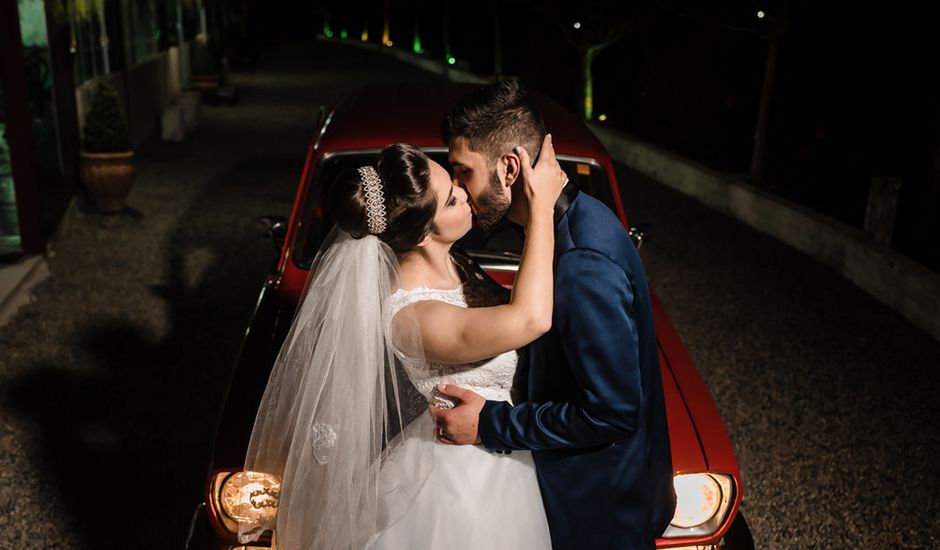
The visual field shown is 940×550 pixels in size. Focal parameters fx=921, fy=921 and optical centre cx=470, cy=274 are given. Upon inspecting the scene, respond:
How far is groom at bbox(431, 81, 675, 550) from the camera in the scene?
2.01m

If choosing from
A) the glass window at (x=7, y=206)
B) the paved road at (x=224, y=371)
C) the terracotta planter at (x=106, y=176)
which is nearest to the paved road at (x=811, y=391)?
the paved road at (x=224, y=371)

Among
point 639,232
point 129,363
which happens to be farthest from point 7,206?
point 639,232

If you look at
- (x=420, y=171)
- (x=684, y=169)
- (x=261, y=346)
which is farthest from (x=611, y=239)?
(x=684, y=169)

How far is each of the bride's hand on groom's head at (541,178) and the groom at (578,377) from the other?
2 centimetres

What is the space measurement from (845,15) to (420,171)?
9588mm

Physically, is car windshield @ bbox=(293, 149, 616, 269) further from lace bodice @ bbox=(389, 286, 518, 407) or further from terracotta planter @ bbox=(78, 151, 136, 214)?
terracotta planter @ bbox=(78, 151, 136, 214)

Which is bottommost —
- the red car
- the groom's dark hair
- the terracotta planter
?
the terracotta planter

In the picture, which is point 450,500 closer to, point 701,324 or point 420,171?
point 420,171

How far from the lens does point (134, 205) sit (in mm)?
10680

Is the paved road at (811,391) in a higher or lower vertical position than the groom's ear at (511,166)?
lower

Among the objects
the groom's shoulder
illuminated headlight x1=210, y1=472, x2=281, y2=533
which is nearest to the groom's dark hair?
the groom's shoulder

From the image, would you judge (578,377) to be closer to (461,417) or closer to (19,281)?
(461,417)

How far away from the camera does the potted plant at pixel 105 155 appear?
9.91 m

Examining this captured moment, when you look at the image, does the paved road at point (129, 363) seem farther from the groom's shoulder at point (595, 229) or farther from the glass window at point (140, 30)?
the glass window at point (140, 30)
